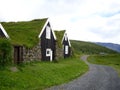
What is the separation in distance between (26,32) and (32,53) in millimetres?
4818

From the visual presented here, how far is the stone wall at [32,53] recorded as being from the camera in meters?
32.6

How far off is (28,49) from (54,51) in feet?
38.5

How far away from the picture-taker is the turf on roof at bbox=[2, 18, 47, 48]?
35.0 meters

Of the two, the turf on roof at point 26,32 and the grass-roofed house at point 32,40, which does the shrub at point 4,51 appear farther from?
the turf on roof at point 26,32

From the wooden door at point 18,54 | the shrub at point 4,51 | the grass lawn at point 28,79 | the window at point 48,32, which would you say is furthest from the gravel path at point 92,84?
the window at point 48,32

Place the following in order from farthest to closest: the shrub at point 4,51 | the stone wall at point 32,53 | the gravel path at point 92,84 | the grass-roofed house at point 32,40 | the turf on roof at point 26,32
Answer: the turf on roof at point 26,32
the stone wall at point 32,53
the grass-roofed house at point 32,40
the shrub at point 4,51
the gravel path at point 92,84

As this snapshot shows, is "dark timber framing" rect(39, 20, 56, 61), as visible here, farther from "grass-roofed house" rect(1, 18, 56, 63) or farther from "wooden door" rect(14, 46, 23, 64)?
"wooden door" rect(14, 46, 23, 64)

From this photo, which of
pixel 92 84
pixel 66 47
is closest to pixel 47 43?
pixel 66 47

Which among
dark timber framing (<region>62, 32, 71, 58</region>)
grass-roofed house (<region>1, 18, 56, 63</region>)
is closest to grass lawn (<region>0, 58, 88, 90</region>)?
grass-roofed house (<region>1, 18, 56, 63</region>)

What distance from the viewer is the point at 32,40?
3625 cm

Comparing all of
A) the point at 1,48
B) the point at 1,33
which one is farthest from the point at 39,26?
the point at 1,48

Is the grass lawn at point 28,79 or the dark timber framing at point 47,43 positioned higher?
the dark timber framing at point 47,43

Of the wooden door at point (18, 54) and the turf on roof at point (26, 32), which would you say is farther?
the turf on roof at point (26, 32)

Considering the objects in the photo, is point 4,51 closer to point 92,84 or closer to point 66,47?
point 92,84
